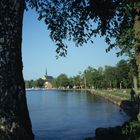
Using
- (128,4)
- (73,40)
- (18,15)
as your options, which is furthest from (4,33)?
(73,40)

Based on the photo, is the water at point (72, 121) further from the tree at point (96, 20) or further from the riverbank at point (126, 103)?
the tree at point (96, 20)

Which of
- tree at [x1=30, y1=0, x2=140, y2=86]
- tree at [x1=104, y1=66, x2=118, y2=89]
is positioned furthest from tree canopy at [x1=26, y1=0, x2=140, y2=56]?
tree at [x1=104, y1=66, x2=118, y2=89]

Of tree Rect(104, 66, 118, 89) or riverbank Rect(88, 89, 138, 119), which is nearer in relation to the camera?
riverbank Rect(88, 89, 138, 119)

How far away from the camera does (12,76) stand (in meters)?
6.47

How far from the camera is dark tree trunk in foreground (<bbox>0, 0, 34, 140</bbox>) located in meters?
6.29

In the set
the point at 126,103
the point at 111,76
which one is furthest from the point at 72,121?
the point at 111,76

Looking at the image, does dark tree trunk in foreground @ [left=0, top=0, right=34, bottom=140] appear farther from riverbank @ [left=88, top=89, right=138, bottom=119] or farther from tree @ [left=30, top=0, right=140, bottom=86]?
riverbank @ [left=88, top=89, right=138, bottom=119]

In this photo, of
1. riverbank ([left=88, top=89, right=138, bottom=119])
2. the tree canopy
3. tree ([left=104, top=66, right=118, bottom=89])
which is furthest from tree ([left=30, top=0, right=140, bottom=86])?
tree ([left=104, top=66, right=118, bottom=89])

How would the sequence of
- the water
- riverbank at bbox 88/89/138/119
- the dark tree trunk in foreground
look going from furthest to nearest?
riverbank at bbox 88/89/138/119 → the water → the dark tree trunk in foreground

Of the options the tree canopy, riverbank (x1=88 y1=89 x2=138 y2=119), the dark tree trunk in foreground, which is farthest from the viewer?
riverbank (x1=88 y1=89 x2=138 y2=119)

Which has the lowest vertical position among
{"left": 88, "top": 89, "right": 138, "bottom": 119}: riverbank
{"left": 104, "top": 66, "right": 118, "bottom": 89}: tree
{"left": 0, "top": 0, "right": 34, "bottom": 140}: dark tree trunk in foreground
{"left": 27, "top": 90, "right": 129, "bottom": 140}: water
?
{"left": 27, "top": 90, "right": 129, "bottom": 140}: water

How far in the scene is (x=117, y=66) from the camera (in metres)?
158

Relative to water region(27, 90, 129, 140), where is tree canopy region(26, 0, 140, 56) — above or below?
above

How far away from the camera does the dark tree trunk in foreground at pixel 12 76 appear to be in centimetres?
629
